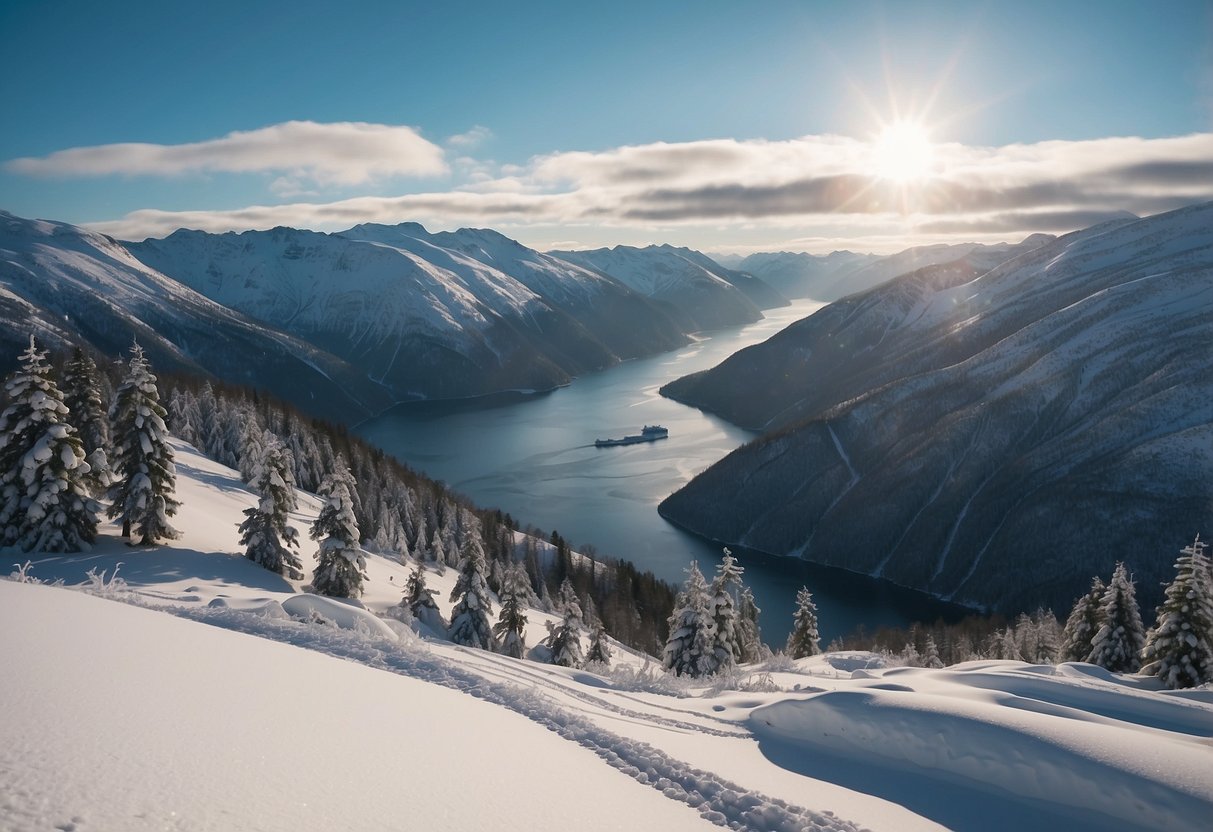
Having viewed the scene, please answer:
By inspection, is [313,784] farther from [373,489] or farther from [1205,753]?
[373,489]

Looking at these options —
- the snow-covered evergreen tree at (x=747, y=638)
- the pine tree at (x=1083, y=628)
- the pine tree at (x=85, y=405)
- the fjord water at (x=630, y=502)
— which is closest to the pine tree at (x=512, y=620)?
the snow-covered evergreen tree at (x=747, y=638)

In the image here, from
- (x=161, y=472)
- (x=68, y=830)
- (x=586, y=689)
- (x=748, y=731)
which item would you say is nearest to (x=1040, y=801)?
(x=748, y=731)

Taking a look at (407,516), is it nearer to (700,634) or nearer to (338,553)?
(338,553)

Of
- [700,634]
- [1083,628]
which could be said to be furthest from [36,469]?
[1083,628]

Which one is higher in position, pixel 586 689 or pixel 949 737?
pixel 949 737

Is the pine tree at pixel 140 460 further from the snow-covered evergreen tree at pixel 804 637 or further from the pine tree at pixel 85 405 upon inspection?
the snow-covered evergreen tree at pixel 804 637

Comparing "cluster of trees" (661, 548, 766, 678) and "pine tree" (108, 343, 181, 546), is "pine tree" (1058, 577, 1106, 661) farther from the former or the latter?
"pine tree" (108, 343, 181, 546)
